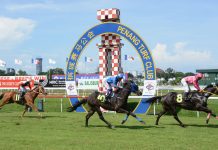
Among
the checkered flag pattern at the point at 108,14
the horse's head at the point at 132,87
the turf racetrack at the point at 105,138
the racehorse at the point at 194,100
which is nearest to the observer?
the turf racetrack at the point at 105,138

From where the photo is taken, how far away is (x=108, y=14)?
15.9 meters

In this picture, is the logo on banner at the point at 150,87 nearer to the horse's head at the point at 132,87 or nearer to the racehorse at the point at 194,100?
the racehorse at the point at 194,100

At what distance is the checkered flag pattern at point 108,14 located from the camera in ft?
51.9

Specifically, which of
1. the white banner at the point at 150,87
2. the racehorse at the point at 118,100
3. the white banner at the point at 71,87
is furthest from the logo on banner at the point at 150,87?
the racehorse at the point at 118,100

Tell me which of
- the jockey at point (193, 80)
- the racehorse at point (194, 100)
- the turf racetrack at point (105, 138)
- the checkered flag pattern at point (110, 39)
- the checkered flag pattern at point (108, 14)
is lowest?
the turf racetrack at point (105, 138)

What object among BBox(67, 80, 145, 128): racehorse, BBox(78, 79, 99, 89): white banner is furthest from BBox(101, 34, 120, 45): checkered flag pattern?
BBox(67, 80, 145, 128): racehorse

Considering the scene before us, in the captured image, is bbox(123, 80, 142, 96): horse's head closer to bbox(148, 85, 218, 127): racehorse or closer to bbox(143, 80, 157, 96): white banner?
bbox(148, 85, 218, 127): racehorse

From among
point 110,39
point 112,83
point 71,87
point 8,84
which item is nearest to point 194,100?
point 112,83

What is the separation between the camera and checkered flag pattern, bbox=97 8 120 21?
51.9 feet

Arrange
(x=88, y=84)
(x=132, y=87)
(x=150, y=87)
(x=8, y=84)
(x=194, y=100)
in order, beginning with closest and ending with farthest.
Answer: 1. (x=132, y=87)
2. (x=194, y=100)
3. (x=150, y=87)
4. (x=88, y=84)
5. (x=8, y=84)

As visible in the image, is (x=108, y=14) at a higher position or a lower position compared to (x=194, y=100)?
higher

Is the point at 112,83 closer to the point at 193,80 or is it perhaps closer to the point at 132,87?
the point at 132,87

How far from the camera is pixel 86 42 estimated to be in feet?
54.1

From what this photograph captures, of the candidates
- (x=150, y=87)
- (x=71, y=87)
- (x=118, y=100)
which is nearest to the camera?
(x=118, y=100)
